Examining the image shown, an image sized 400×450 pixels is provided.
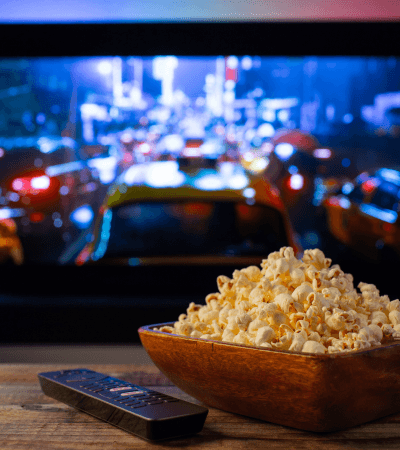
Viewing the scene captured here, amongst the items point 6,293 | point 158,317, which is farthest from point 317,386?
point 6,293

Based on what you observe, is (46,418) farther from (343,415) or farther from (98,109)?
(98,109)

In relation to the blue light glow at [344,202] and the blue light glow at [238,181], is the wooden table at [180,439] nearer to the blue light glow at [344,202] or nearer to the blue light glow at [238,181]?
the blue light glow at [238,181]

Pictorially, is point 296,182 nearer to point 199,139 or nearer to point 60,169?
point 199,139

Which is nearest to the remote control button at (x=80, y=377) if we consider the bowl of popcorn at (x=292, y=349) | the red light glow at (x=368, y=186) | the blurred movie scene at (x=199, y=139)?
the bowl of popcorn at (x=292, y=349)

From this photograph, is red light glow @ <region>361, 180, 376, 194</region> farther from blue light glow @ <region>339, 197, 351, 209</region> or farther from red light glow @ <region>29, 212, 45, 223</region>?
red light glow @ <region>29, 212, 45, 223</region>

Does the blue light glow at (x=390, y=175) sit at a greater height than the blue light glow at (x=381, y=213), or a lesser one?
greater

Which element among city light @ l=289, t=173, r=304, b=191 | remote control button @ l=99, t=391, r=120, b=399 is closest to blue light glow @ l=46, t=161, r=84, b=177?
city light @ l=289, t=173, r=304, b=191

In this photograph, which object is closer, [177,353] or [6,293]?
[177,353]
